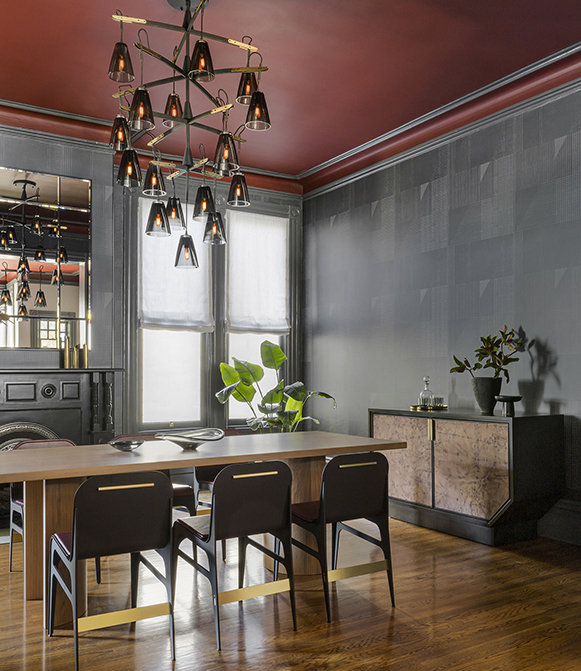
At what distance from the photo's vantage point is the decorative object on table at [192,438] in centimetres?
345

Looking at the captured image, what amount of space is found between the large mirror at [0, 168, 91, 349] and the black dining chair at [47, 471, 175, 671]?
3078mm

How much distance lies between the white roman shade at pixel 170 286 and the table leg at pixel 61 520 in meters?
3.59

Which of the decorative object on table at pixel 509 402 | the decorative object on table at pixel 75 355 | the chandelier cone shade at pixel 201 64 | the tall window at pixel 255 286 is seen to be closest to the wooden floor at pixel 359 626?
the decorative object on table at pixel 509 402

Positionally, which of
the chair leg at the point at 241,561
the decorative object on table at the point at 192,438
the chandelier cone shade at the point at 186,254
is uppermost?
the chandelier cone shade at the point at 186,254

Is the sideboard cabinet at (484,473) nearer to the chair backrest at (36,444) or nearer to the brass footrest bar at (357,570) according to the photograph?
the brass footrest bar at (357,570)

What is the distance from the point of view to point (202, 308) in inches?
270

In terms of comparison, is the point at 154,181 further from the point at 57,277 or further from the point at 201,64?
the point at 57,277

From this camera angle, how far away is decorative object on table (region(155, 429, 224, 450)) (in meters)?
3.45

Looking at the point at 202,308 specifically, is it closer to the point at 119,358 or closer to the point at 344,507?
the point at 119,358

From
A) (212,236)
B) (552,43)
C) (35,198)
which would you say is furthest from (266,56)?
(35,198)

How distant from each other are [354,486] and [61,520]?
4.85 feet

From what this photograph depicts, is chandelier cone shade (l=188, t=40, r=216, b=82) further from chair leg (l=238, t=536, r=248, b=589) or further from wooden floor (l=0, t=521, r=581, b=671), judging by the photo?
wooden floor (l=0, t=521, r=581, b=671)

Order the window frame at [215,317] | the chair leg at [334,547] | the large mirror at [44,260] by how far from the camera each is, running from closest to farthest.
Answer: the chair leg at [334,547] → the large mirror at [44,260] → the window frame at [215,317]

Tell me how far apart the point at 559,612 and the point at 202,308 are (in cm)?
471
